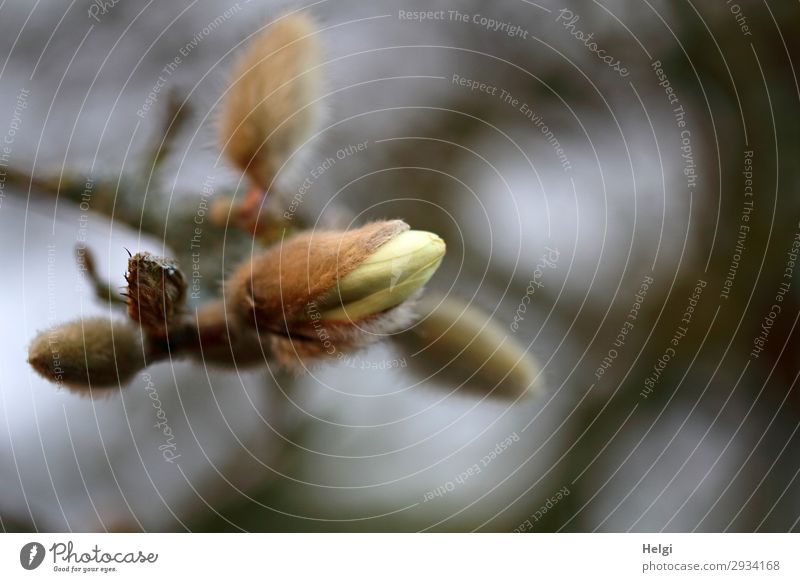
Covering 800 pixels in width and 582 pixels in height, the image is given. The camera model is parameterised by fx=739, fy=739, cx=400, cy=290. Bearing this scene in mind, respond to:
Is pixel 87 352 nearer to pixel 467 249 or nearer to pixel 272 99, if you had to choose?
pixel 272 99

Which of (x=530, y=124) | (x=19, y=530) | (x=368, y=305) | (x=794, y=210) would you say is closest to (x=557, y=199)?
(x=530, y=124)

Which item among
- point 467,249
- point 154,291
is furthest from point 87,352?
point 467,249

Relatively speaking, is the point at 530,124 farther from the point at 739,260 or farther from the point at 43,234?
the point at 43,234

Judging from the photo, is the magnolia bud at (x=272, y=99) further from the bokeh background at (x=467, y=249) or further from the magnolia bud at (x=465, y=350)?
the magnolia bud at (x=465, y=350)

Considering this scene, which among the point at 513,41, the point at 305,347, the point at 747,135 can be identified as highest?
the point at 513,41
